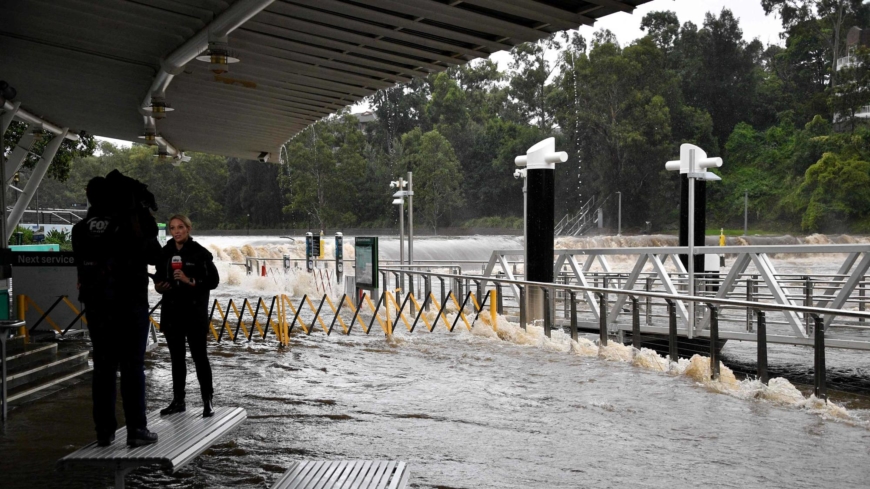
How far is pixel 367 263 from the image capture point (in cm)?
1847

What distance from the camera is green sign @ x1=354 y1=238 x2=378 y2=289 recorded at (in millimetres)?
18250

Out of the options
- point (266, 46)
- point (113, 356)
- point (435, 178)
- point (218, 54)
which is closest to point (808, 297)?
point (266, 46)

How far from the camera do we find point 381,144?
93.4 m

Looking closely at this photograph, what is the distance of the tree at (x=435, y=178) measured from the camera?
8369 cm

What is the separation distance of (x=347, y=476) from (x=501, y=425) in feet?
10.1

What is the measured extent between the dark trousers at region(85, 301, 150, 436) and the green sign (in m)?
13.0

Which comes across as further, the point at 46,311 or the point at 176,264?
the point at 46,311

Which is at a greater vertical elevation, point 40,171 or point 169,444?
point 40,171

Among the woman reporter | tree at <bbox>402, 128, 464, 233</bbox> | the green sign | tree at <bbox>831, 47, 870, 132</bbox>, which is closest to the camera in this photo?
the woman reporter

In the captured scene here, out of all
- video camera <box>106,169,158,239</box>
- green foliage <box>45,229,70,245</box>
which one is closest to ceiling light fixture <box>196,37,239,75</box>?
video camera <box>106,169,158,239</box>

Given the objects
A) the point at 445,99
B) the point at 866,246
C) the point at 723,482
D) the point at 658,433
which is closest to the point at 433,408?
the point at 658,433

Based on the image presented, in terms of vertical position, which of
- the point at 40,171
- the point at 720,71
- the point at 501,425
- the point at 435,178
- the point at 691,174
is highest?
the point at 720,71

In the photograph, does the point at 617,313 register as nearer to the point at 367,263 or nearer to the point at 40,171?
the point at 367,263

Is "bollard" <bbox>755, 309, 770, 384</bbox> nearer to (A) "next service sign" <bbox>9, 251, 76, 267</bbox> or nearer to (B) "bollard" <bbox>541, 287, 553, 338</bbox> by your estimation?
(B) "bollard" <bbox>541, 287, 553, 338</bbox>
